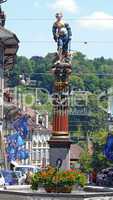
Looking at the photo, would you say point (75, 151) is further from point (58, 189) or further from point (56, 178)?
point (56, 178)

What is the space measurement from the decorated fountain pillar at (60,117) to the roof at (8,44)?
8.91 metres

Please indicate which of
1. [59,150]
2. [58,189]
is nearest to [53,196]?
[58,189]

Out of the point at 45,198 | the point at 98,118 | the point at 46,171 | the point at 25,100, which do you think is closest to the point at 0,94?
the point at 25,100

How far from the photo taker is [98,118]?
195 m

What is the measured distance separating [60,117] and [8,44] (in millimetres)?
14512

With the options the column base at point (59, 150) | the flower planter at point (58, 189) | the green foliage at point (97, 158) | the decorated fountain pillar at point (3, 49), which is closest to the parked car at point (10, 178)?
the column base at point (59, 150)

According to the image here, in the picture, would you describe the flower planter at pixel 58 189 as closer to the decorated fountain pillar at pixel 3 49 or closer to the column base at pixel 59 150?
the column base at pixel 59 150

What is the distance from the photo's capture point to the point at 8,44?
73812 mm

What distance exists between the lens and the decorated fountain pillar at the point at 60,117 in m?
59.3

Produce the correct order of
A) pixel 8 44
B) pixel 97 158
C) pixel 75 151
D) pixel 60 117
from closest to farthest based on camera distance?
pixel 60 117 < pixel 8 44 < pixel 97 158 < pixel 75 151

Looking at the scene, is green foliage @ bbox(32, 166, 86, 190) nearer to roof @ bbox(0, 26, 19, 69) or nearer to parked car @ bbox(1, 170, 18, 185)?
parked car @ bbox(1, 170, 18, 185)

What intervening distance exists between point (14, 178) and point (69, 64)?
8.64 m

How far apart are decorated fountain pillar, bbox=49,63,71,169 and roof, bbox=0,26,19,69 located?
8.91 metres

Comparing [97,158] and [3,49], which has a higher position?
[3,49]
